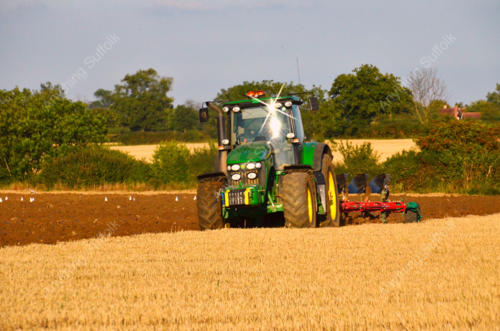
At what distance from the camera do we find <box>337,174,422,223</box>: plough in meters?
13.9

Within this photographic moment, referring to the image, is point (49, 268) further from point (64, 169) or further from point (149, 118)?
point (149, 118)

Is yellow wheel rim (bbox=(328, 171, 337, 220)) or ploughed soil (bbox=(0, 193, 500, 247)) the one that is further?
yellow wheel rim (bbox=(328, 171, 337, 220))

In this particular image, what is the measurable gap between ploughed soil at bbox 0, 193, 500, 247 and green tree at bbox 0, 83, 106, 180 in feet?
47.0

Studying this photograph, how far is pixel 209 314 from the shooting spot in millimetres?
5641

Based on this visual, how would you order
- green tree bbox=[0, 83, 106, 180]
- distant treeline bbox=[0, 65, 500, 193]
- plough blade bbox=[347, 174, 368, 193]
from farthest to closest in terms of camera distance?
green tree bbox=[0, 83, 106, 180], distant treeline bbox=[0, 65, 500, 193], plough blade bbox=[347, 174, 368, 193]

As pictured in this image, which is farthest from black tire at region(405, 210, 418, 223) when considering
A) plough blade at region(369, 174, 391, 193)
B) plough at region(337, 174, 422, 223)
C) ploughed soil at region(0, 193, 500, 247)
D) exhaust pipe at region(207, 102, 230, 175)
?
exhaust pipe at region(207, 102, 230, 175)

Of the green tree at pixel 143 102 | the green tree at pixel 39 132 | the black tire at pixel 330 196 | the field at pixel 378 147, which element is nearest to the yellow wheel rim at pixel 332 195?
the black tire at pixel 330 196

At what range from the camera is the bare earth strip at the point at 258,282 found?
17.9 feet

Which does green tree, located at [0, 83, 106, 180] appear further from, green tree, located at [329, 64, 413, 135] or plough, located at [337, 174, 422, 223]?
green tree, located at [329, 64, 413, 135]

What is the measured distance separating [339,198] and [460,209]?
532 centimetres

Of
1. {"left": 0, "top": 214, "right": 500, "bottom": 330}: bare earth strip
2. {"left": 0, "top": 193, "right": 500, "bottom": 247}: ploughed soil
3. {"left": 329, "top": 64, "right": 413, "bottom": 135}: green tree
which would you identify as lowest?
{"left": 0, "top": 214, "right": 500, "bottom": 330}: bare earth strip

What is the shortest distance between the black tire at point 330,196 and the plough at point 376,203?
6.4 inches

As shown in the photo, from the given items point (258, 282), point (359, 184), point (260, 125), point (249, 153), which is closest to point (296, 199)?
point (249, 153)

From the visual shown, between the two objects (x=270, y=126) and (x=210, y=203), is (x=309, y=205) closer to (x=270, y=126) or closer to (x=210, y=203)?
(x=270, y=126)
